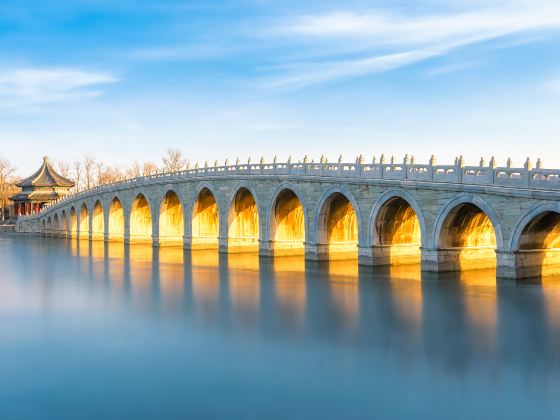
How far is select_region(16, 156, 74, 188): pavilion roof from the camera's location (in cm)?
8119

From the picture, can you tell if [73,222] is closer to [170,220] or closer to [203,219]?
[170,220]

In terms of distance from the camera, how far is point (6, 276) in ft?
96.5

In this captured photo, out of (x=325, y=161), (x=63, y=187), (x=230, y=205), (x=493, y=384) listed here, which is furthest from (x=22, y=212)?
(x=493, y=384)

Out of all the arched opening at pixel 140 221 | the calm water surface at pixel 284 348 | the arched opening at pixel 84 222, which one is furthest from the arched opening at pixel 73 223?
the calm water surface at pixel 284 348

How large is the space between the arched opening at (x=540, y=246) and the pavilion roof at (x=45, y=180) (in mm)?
69706

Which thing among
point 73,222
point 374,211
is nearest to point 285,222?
point 374,211

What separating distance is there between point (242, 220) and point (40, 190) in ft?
165

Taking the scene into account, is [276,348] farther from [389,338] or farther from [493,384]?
[493,384]

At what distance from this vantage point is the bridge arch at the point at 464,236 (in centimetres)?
2503

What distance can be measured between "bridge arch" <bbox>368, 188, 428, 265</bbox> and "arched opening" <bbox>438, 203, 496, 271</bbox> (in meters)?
2.39

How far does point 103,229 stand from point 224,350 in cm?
4972

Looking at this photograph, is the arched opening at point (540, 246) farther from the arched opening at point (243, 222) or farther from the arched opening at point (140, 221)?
the arched opening at point (140, 221)

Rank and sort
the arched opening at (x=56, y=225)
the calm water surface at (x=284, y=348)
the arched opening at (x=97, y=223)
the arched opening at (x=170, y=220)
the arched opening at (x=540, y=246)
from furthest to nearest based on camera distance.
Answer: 1. the arched opening at (x=56, y=225)
2. the arched opening at (x=97, y=223)
3. the arched opening at (x=170, y=220)
4. the arched opening at (x=540, y=246)
5. the calm water surface at (x=284, y=348)

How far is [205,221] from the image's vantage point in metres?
44.1
